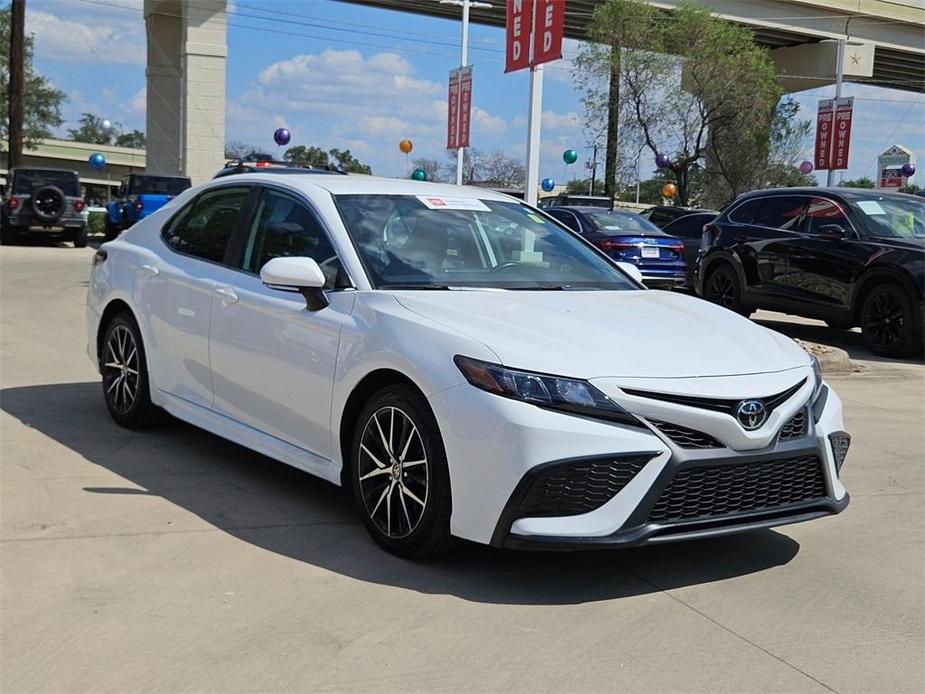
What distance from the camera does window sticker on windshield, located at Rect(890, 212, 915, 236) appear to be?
11688 millimetres

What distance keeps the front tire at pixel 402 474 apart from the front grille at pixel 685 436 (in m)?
0.84

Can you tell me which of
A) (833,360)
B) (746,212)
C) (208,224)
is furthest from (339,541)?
(746,212)

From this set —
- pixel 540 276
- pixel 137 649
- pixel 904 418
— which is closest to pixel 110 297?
pixel 540 276

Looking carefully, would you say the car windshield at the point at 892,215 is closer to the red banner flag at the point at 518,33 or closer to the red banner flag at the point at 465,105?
the red banner flag at the point at 518,33

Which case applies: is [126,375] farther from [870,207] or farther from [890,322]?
[870,207]

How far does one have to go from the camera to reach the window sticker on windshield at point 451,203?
5355mm

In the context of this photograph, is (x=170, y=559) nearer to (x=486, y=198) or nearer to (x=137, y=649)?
(x=137, y=649)

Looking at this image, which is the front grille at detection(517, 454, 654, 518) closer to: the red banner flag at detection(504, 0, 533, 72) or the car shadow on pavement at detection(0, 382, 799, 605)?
the car shadow on pavement at detection(0, 382, 799, 605)

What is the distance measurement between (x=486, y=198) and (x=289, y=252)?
118 centimetres

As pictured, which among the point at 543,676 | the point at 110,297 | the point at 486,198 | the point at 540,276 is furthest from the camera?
the point at 110,297

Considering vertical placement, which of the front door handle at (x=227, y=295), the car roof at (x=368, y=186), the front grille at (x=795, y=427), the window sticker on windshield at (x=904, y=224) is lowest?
the front grille at (x=795, y=427)

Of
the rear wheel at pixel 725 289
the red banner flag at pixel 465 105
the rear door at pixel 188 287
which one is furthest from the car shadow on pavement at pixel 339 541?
the red banner flag at pixel 465 105

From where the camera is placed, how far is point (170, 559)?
432 centimetres

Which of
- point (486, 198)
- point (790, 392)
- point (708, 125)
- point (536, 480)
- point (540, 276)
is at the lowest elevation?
point (536, 480)
